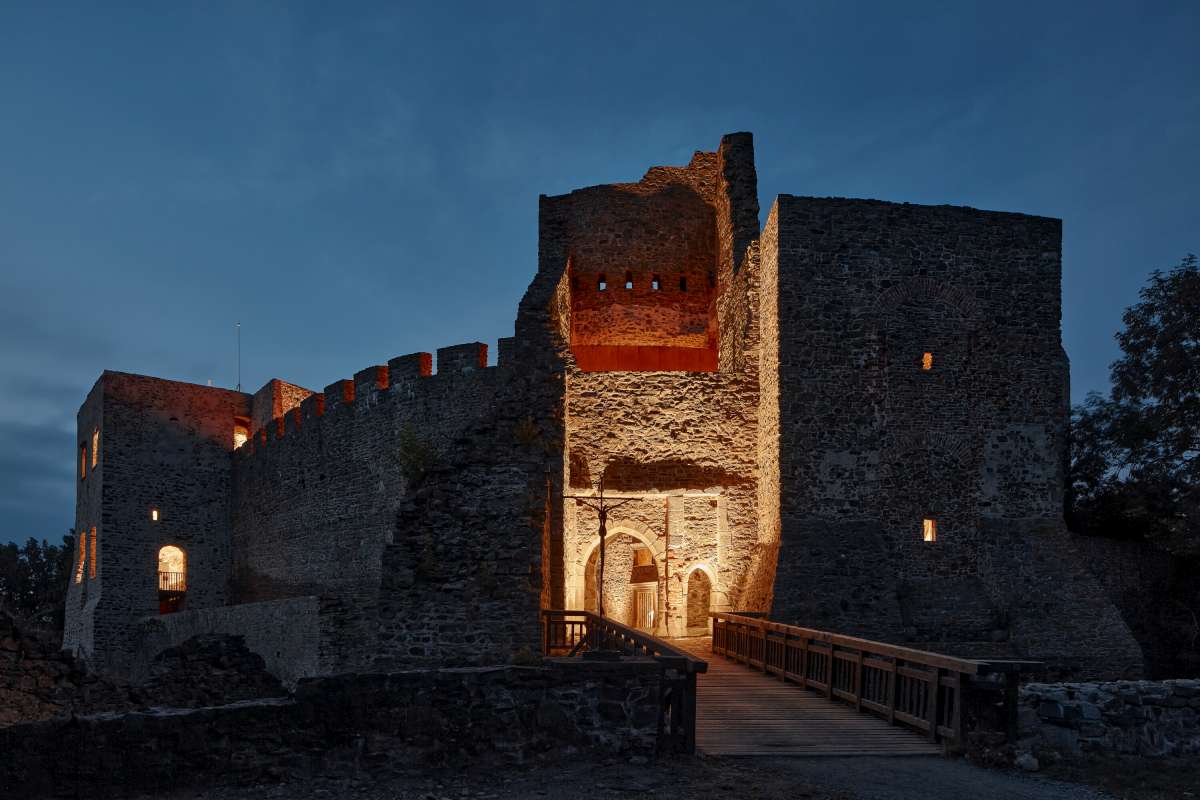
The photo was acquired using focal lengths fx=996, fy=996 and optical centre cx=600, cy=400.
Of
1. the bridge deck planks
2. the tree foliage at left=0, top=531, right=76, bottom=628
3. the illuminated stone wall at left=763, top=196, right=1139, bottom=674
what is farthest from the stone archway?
the tree foliage at left=0, top=531, right=76, bottom=628

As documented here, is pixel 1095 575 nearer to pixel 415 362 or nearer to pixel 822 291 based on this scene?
pixel 822 291

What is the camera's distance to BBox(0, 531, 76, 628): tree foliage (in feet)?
118

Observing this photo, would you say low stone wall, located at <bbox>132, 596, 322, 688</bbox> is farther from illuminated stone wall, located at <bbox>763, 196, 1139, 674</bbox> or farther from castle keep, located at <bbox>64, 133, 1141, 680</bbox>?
illuminated stone wall, located at <bbox>763, 196, 1139, 674</bbox>

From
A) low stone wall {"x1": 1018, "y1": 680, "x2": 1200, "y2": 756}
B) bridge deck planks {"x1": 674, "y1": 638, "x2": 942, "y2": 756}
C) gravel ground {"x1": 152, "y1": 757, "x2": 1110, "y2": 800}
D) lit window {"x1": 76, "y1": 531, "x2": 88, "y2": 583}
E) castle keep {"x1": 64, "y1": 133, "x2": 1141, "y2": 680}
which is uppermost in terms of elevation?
castle keep {"x1": 64, "y1": 133, "x2": 1141, "y2": 680}

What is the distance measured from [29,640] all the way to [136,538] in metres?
17.0

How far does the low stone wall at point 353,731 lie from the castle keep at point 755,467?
3.82 m

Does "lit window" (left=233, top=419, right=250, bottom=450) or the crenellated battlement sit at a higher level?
the crenellated battlement

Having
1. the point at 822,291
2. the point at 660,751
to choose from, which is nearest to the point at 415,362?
the point at 822,291

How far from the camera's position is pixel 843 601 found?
1606 cm

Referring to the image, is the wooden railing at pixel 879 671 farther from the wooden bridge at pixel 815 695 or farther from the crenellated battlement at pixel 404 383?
the crenellated battlement at pixel 404 383

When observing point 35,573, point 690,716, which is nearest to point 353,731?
point 690,716

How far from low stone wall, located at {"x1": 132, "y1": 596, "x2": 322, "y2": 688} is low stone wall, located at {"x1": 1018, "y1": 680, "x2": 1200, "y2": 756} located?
37.4 ft

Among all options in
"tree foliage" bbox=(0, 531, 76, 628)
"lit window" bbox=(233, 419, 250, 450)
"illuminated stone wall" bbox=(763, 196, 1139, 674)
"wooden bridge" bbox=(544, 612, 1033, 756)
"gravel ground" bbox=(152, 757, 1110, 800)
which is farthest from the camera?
"tree foliage" bbox=(0, 531, 76, 628)

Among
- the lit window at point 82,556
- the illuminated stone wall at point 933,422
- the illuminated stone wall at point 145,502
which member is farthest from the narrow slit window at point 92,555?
the illuminated stone wall at point 933,422
